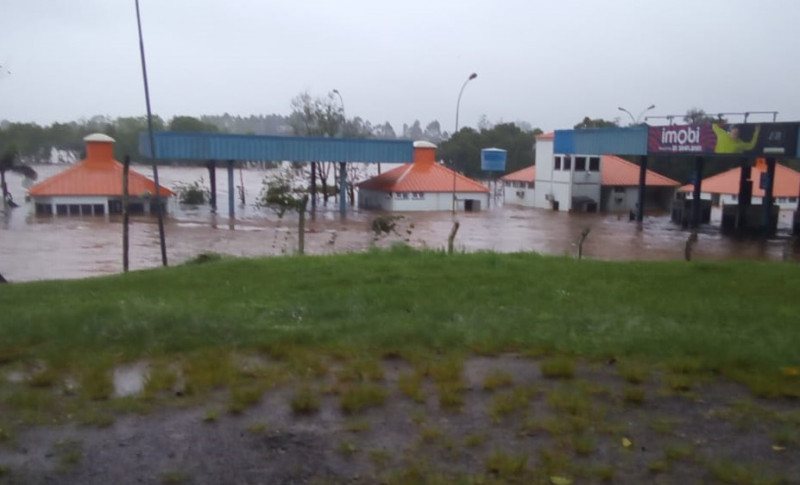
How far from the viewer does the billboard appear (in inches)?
1256

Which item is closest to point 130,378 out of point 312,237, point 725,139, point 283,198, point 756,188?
point 283,198

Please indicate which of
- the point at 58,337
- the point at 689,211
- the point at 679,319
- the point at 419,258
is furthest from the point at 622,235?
the point at 58,337

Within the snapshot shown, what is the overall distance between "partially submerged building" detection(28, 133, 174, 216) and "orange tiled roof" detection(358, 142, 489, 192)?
49.2ft

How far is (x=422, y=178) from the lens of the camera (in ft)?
174

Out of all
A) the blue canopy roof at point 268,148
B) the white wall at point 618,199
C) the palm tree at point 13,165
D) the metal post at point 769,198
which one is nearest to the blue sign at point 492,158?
the white wall at point 618,199

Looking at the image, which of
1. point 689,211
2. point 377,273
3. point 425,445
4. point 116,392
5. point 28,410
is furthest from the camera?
point 689,211

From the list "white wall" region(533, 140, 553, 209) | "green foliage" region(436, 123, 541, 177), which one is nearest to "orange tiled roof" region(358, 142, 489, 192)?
"white wall" region(533, 140, 553, 209)

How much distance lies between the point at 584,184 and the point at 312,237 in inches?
981

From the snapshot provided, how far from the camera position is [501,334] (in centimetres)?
691

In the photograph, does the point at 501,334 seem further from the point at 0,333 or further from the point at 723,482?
the point at 0,333

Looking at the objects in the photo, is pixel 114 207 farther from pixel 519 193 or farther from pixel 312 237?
pixel 519 193

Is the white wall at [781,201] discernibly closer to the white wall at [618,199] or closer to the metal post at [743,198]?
the white wall at [618,199]

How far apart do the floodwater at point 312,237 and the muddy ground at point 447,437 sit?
46.5ft

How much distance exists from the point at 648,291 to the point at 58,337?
6.51 meters
